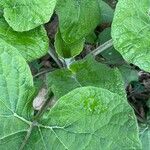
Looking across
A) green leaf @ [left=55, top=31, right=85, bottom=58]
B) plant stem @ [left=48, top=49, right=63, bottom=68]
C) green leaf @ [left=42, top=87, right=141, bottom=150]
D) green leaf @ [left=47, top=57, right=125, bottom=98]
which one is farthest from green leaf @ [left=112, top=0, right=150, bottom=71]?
plant stem @ [left=48, top=49, right=63, bottom=68]

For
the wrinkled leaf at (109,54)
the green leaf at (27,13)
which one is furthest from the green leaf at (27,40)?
the wrinkled leaf at (109,54)

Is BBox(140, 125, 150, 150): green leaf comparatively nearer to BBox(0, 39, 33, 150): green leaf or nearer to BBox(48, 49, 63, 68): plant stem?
BBox(48, 49, 63, 68): plant stem

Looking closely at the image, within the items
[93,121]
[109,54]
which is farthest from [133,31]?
[109,54]

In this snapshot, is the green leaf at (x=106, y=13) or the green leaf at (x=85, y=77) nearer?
the green leaf at (x=85, y=77)

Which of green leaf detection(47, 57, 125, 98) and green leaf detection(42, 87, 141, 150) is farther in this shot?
green leaf detection(47, 57, 125, 98)

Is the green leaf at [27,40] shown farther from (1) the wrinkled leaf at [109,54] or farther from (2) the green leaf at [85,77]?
(1) the wrinkled leaf at [109,54]

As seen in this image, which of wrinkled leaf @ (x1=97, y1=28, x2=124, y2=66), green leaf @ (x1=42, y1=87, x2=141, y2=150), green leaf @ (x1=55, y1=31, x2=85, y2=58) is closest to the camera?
green leaf @ (x1=42, y1=87, x2=141, y2=150)

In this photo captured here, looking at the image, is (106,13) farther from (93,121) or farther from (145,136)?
(93,121)
